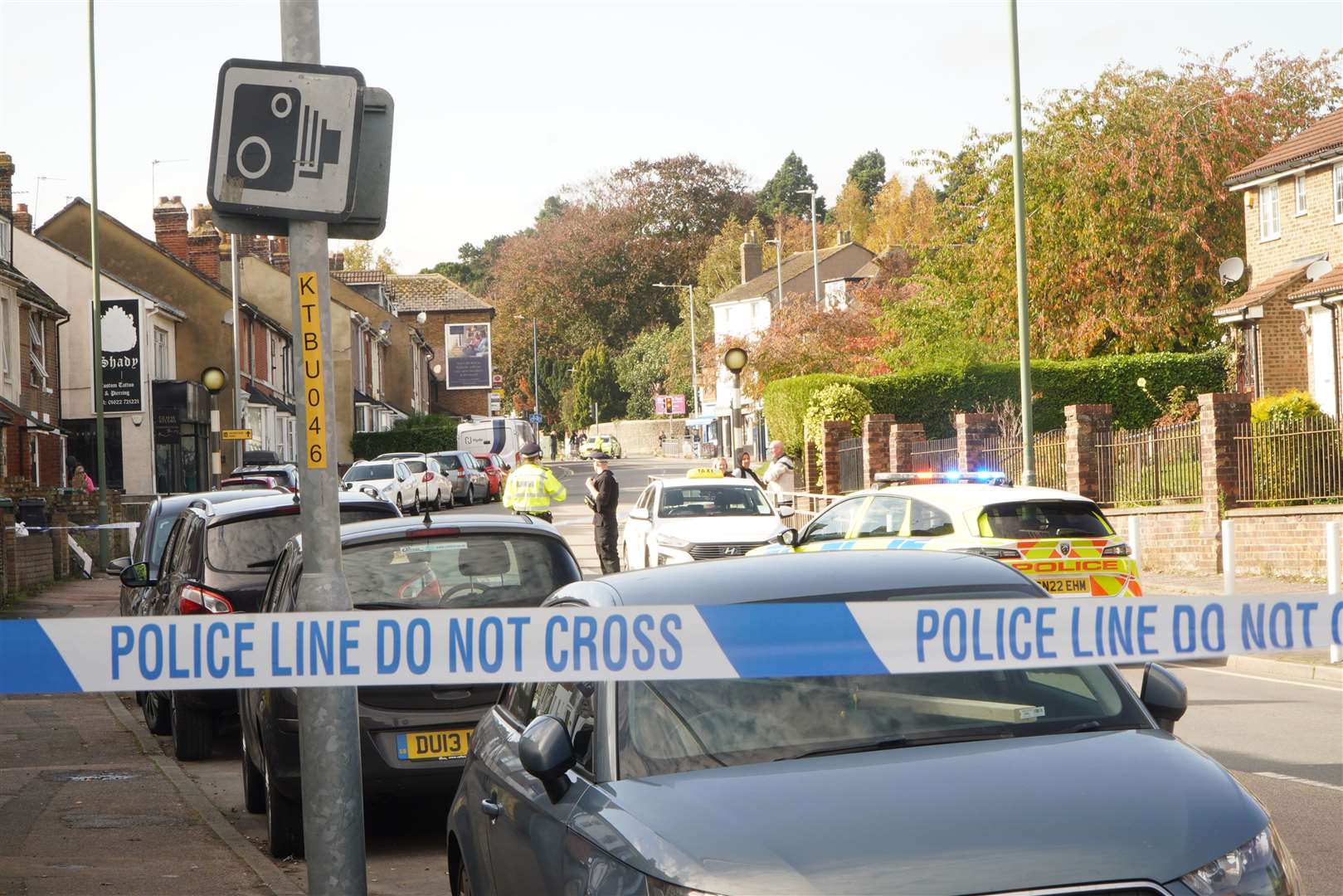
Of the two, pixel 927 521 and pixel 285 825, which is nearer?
pixel 285 825

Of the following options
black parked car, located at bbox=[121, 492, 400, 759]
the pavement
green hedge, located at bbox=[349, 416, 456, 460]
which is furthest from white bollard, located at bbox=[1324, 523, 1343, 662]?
green hedge, located at bbox=[349, 416, 456, 460]

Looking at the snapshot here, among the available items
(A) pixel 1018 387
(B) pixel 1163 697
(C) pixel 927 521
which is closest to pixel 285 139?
(B) pixel 1163 697

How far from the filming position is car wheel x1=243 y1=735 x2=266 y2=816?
9.07 meters

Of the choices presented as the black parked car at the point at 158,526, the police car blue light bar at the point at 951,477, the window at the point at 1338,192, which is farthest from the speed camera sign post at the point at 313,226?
the window at the point at 1338,192

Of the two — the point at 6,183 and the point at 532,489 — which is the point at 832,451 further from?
the point at 6,183

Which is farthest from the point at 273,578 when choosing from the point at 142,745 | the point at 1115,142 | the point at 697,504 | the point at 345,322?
the point at 345,322

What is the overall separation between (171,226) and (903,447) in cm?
3401

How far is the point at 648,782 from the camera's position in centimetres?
421

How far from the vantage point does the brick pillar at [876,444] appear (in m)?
32.9

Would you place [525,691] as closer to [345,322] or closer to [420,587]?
[420,587]

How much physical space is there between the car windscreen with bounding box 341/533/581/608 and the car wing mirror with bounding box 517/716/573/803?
4.00m

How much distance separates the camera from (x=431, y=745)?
7.80 metres

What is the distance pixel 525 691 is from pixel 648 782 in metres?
1.21

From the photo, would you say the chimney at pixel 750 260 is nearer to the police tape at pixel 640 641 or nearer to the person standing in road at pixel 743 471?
the person standing in road at pixel 743 471
